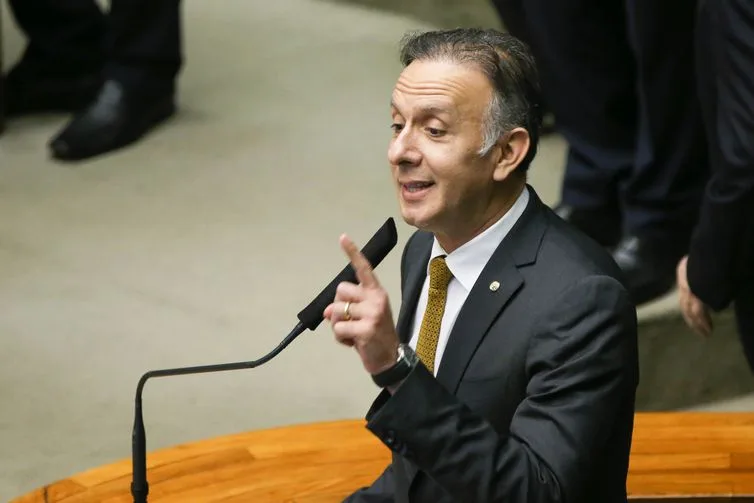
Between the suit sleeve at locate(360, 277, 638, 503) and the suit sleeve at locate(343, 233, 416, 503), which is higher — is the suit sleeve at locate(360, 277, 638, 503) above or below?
above

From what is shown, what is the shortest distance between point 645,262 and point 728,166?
101 centimetres

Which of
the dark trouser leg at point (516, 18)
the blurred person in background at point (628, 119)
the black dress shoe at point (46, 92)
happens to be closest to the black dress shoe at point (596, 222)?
the blurred person in background at point (628, 119)

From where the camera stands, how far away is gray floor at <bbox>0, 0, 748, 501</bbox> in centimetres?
354

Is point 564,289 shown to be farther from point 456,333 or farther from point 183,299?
point 183,299

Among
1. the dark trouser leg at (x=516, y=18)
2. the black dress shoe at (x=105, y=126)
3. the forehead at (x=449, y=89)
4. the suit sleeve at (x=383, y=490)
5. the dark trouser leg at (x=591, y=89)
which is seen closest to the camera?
the forehead at (x=449, y=89)

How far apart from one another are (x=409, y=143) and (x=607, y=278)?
30 cm

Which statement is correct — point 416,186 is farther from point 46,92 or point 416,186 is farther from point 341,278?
point 46,92

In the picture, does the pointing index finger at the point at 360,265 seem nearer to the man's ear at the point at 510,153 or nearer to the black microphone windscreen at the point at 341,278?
the black microphone windscreen at the point at 341,278

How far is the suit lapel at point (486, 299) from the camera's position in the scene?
1875 millimetres

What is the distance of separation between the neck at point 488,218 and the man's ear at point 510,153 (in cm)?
4

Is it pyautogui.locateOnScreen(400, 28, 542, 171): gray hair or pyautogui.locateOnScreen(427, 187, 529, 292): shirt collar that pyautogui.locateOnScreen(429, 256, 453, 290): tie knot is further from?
pyautogui.locateOnScreen(400, 28, 542, 171): gray hair

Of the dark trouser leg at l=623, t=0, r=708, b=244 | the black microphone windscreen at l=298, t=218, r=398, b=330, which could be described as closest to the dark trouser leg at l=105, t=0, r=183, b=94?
the dark trouser leg at l=623, t=0, r=708, b=244

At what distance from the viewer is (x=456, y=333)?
1.89 metres

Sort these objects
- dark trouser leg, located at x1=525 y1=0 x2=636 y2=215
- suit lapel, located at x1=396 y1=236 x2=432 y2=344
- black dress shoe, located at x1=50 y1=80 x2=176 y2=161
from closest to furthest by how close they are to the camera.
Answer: suit lapel, located at x1=396 y1=236 x2=432 y2=344, dark trouser leg, located at x1=525 y1=0 x2=636 y2=215, black dress shoe, located at x1=50 y1=80 x2=176 y2=161
